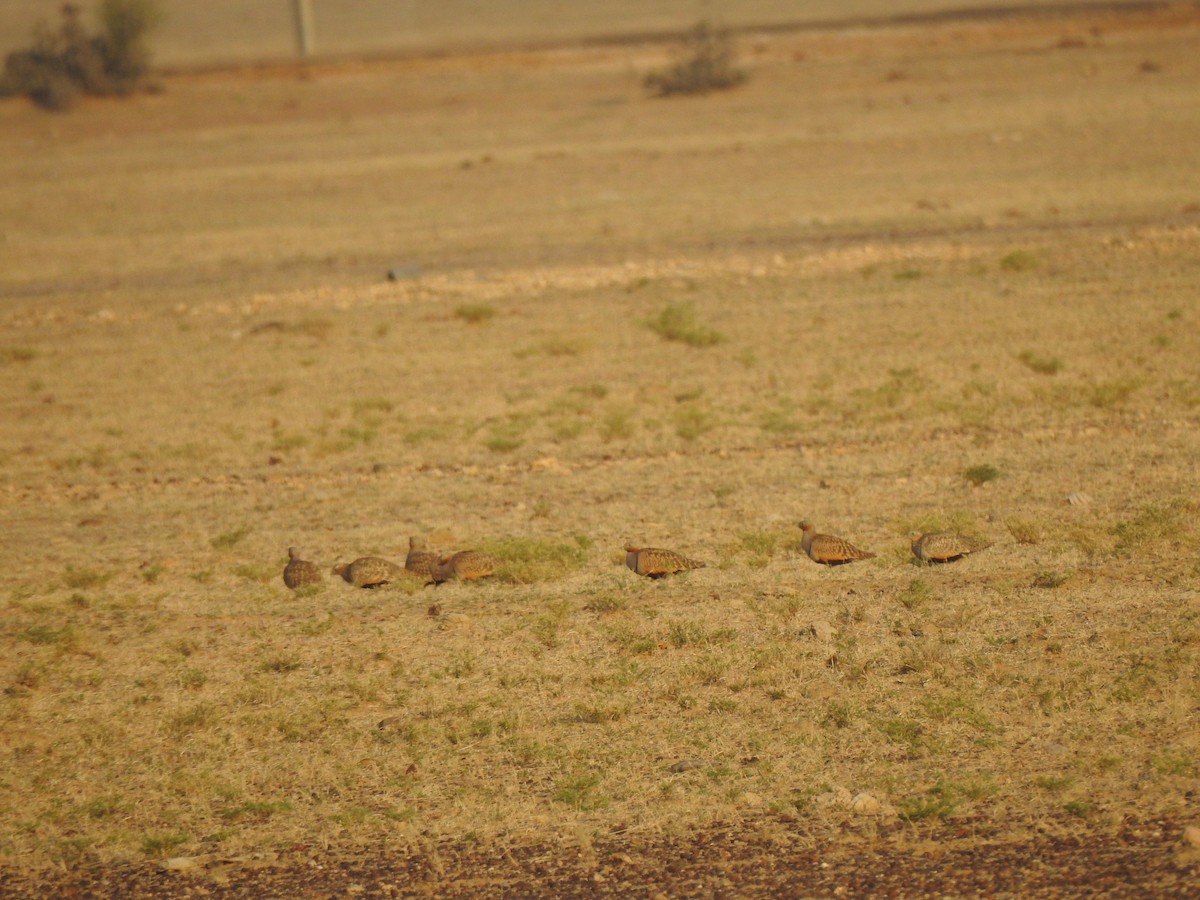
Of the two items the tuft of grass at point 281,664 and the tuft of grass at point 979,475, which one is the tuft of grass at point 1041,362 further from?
the tuft of grass at point 281,664

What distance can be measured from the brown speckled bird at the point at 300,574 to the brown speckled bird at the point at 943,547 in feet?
10.2

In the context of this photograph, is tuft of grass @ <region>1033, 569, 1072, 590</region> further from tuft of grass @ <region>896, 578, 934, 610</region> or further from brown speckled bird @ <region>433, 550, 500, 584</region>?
brown speckled bird @ <region>433, 550, 500, 584</region>

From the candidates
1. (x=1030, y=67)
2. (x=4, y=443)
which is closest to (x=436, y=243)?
(x=4, y=443)

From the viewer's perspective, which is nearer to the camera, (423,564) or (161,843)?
(161,843)

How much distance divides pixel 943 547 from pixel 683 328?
16.0ft

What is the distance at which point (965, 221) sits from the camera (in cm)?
1510

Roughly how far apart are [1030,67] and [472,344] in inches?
833

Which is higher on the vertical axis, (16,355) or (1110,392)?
(16,355)

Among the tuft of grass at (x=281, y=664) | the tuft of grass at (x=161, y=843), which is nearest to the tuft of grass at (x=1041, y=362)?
the tuft of grass at (x=281, y=664)

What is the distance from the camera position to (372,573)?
6.89m

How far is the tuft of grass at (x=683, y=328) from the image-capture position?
436 inches

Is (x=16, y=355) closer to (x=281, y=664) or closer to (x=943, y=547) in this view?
(x=281, y=664)

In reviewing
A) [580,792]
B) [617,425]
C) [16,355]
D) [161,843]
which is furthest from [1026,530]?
[16,355]

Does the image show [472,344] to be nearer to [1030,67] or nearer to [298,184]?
[298,184]
